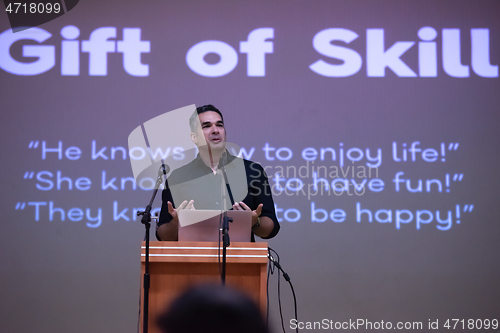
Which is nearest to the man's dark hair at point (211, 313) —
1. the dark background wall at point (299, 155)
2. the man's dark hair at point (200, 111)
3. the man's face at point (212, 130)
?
the man's face at point (212, 130)

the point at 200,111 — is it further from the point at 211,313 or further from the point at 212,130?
the point at 211,313

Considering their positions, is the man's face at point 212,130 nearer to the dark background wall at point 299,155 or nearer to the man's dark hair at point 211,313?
the dark background wall at point 299,155

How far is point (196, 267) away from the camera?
2260 mm

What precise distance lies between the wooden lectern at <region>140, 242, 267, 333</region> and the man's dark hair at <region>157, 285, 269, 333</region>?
4.56ft

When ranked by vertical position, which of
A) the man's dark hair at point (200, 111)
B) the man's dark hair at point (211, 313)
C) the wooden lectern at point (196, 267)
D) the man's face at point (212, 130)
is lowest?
the wooden lectern at point (196, 267)

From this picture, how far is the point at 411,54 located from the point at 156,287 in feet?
10.6

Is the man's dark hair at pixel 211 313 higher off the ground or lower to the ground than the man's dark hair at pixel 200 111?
lower

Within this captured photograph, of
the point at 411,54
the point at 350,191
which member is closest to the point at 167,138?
the point at 350,191

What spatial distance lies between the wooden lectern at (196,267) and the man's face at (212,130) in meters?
1.02

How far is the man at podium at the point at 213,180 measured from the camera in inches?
120

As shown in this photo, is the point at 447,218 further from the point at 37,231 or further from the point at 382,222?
the point at 37,231

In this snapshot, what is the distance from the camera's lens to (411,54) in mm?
4383

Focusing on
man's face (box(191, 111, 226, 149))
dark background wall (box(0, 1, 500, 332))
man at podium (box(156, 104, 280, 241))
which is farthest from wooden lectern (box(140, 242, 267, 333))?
dark background wall (box(0, 1, 500, 332))

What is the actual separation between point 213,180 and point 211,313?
91.8 inches
